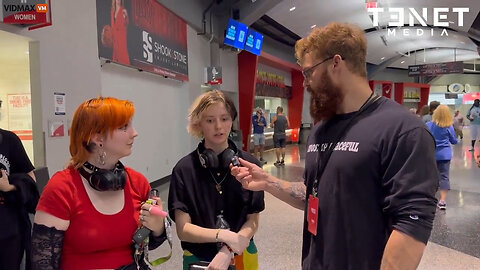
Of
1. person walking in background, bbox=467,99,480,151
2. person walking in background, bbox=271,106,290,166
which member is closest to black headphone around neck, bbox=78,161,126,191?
person walking in background, bbox=271,106,290,166

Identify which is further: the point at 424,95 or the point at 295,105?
the point at 424,95

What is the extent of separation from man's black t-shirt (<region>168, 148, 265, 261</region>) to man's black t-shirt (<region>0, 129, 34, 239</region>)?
79 cm

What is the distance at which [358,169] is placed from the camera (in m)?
1.19

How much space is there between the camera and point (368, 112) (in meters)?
1.27

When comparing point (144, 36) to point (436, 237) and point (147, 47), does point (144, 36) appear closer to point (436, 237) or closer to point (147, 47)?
point (147, 47)

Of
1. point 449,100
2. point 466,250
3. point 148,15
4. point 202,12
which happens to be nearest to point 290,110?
point 202,12

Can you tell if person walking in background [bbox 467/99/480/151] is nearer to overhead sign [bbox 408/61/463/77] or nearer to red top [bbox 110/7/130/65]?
red top [bbox 110/7/130/65]

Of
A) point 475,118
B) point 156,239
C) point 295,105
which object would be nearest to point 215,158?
point 156,239

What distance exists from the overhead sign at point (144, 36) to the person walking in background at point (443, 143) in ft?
14.5

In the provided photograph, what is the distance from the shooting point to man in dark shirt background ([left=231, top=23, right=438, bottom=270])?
1.10 m

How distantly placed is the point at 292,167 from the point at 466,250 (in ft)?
20.1

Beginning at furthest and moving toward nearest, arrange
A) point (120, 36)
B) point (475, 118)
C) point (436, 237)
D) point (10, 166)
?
point (475, 118)
point (120, 36)
point (436, 237)
point (10, 166)

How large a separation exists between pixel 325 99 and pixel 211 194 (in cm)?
Answer: 68

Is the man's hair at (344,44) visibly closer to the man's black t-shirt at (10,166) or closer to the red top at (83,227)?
the red top at (83,227)
